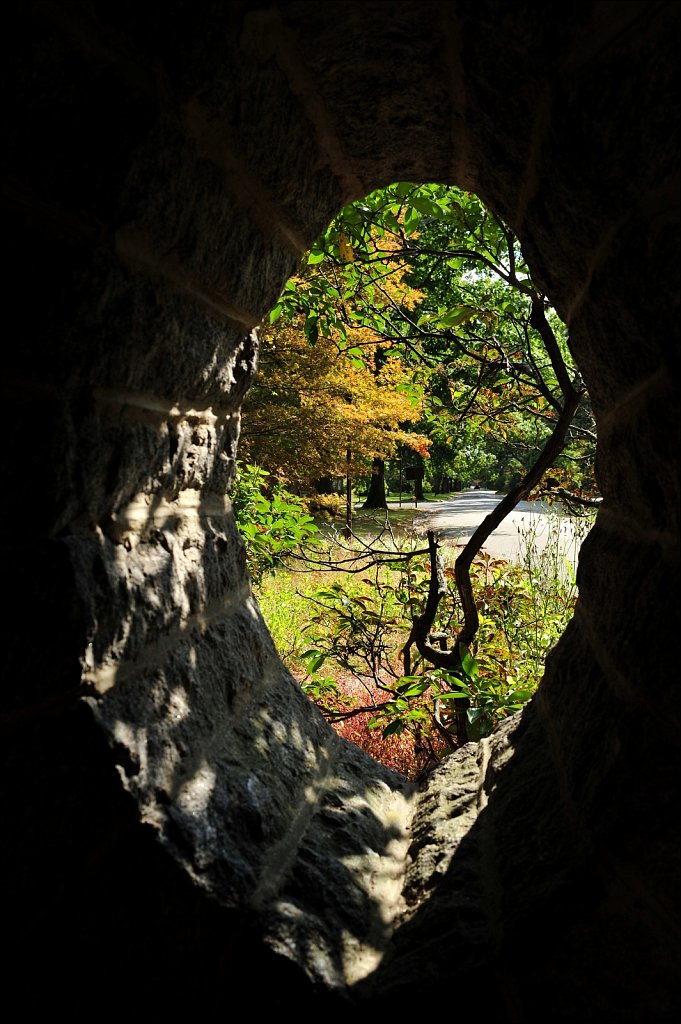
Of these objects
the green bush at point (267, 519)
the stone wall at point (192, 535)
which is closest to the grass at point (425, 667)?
the green bush at point (267, 519)

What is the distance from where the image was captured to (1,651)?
0.85 meters

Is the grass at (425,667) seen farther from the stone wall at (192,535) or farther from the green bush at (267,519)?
the stone wall at (192,535)

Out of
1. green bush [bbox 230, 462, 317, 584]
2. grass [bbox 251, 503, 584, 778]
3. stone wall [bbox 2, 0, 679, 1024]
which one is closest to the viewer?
stone wall [bbox 2, 0, 679, 1024]

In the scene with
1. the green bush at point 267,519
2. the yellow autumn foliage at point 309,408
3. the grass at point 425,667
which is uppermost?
the yellow autumn foliage at point 309,408

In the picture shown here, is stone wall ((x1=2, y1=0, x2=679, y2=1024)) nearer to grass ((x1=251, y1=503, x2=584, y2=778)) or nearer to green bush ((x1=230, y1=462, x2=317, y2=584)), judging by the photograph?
grass ((x1=251, y1=503, x2=584, y2=778))

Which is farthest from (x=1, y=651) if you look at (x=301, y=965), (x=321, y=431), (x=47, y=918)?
(x=321, y=431)

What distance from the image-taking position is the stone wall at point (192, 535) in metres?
0.79

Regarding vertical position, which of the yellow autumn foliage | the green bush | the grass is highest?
the yellow autumn foliage

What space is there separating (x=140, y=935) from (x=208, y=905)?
103mm

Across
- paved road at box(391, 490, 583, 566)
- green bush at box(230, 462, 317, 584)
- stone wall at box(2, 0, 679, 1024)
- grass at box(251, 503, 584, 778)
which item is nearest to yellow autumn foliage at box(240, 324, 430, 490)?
paved road at box(391, 490, 583, 566)

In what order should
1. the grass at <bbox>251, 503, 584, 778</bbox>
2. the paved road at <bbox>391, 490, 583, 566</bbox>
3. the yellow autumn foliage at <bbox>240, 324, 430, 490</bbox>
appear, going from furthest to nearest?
1. the yellow autumn foliage at <bbox>240, 324, 430, 490</bbox>
2. the paved road at <bbox>391, 490, 583, 566</bbox>
3. the grass at <bbox>251, 503, 584, 778</bbox>

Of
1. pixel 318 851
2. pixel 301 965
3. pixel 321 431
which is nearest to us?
pixel 301 965

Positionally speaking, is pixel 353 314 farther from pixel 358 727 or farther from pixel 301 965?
pixel 301 965

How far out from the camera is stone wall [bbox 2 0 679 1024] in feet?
2.59
